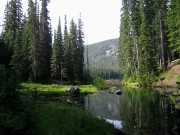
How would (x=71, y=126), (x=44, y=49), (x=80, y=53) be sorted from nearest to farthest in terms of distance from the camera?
(x=71, y=126) < (x=44, y=49) < (x=80, y=53)

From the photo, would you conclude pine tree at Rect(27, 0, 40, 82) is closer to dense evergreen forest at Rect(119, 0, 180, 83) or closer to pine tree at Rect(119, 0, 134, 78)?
dense evergreen forest at Rect(119, 0, 180, 83)

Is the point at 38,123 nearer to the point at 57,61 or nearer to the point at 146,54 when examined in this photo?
the point at 146,54

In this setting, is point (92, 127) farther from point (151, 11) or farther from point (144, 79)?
point (151, 11)

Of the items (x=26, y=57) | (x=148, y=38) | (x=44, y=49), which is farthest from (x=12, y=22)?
(x=148, y=38)

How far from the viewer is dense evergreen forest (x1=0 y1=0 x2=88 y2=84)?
51.2 m

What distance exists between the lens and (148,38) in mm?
54281

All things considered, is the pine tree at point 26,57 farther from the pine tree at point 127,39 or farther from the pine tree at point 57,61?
the pine tree at point 127,39

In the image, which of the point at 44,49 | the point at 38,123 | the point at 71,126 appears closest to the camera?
the point at 38,123

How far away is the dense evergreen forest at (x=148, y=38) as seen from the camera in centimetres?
5147

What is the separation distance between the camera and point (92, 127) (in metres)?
11.9

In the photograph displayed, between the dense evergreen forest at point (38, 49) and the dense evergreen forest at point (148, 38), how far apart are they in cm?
1388

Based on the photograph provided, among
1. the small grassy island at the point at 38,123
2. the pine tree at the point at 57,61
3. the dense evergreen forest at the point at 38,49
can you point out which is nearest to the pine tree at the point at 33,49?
the dense evergreen forest at the point at 38,49

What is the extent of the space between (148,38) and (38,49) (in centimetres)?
2183

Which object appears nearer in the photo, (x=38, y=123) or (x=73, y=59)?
(x=38, y=123)
